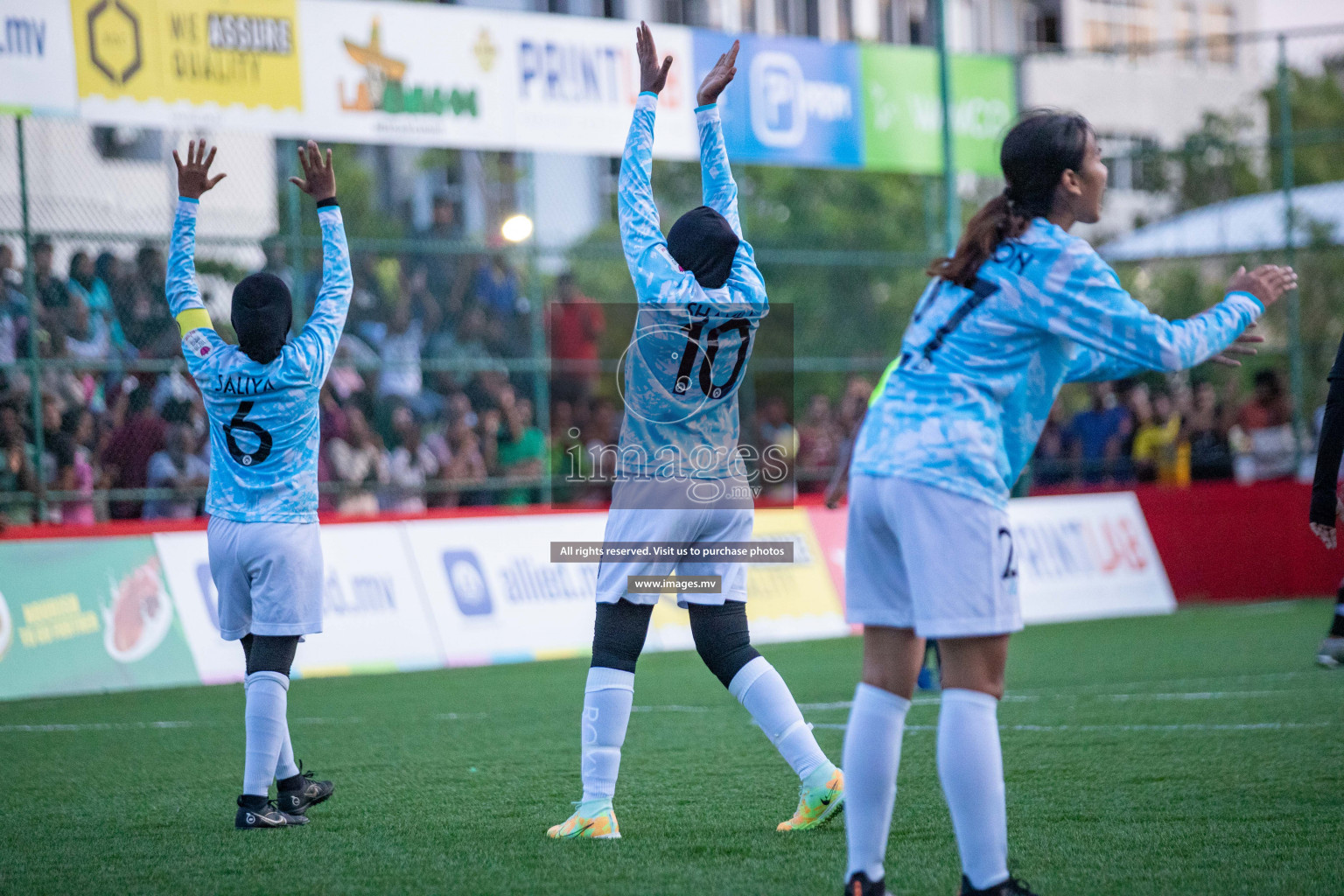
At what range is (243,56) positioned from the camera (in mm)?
12398

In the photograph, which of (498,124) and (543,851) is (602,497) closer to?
(498,124)

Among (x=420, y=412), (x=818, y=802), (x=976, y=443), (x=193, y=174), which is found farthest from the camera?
(x=420, y=412)

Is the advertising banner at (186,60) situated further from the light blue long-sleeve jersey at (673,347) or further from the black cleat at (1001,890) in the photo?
the black cleat at (1001,890)

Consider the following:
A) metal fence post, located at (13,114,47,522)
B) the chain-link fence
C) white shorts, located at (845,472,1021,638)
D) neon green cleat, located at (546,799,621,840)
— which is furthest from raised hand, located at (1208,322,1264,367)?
metal fence post, located at (13,114,47,522)

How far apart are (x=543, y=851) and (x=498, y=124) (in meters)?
9.97

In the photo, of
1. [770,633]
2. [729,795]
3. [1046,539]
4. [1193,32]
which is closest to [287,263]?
[770,633]

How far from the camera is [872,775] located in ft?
11.7

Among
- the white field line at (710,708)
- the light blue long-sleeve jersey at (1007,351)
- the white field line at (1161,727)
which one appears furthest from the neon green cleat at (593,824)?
the white field line at (710,708)

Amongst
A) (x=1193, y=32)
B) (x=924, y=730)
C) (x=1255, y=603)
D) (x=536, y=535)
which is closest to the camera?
(x=924, y=730)

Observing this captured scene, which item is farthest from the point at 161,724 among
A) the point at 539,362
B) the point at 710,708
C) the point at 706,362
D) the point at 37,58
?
the point at 539,362

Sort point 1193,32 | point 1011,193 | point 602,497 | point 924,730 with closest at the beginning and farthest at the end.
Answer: point 1011,193 → point 924,730 → point 602,497 → point 1193,32

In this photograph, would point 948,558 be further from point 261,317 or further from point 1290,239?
point 1290,239

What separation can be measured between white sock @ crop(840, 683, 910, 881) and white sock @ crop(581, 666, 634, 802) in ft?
4.32

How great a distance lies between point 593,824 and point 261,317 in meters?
2.08
